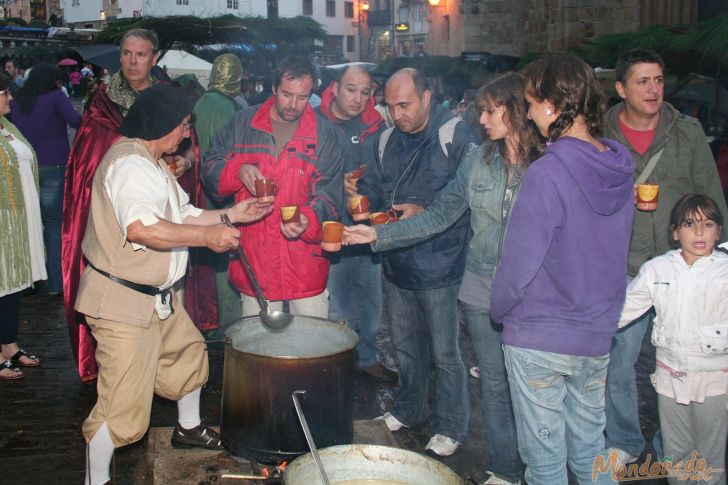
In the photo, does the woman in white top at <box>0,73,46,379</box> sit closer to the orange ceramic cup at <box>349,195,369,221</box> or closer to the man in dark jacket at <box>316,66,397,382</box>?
the man in dark jacket at <box>316,66,397,382</box>

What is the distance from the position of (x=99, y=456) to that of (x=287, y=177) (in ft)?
6.34

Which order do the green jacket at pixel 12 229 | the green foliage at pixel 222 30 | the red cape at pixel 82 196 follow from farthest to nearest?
the green foliage at pixel 222 30 → the green jacket at pixel 12 229 → the red cape at pixel 82 196

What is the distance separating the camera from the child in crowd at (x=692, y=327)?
3938 mm

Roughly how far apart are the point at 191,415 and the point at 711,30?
A: 5990 millimetres

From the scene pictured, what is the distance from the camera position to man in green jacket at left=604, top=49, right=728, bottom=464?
439 cm

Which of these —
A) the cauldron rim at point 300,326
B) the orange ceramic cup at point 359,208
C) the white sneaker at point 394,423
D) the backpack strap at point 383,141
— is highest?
the backpack strap at point 383,141

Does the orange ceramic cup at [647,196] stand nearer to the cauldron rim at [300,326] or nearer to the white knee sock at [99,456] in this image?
the cauldron rim at [300,326]

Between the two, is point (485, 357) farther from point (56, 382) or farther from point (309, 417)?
point (56, 382)

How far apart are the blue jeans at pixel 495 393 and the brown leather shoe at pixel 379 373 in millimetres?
1837

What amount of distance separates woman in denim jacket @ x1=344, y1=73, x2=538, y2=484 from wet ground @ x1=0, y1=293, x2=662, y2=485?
0.48 m

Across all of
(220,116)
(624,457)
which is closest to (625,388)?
(624,457)

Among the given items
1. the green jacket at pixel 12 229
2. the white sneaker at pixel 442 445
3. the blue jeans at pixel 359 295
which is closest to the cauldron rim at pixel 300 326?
the white sneaker at pixel 442 445

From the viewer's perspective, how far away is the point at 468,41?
2819 cm

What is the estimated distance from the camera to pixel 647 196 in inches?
164
